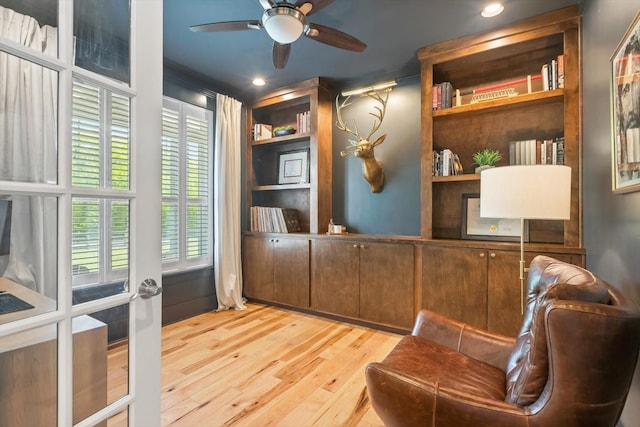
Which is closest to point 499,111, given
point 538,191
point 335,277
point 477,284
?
point 538,191

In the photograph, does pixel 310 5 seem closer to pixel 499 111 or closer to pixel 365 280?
pixel 499 111

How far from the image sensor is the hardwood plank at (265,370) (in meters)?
1.69

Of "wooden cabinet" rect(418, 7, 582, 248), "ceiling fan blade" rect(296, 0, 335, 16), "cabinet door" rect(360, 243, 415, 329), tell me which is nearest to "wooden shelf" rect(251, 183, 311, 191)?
"cabinet door" rect(360, 243, 415, 329)

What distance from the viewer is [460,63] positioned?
2.71 metres

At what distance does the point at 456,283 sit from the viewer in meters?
2.50

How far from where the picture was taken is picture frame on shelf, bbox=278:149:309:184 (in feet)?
12.0

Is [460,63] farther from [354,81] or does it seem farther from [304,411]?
[304,411]

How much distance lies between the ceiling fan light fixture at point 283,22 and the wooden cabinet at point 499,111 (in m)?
1.46

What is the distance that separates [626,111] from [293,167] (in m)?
3.01

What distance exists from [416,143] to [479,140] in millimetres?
583

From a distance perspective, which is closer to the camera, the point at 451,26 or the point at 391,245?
the point at 451,26

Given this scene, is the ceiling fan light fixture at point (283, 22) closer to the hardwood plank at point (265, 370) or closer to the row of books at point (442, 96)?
the row of books at point (442, 96)

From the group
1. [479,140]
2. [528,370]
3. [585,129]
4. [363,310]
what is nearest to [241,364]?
[363,310]

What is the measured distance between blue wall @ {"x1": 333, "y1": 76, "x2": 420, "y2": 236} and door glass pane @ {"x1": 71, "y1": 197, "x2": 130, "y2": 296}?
8.76 ft
